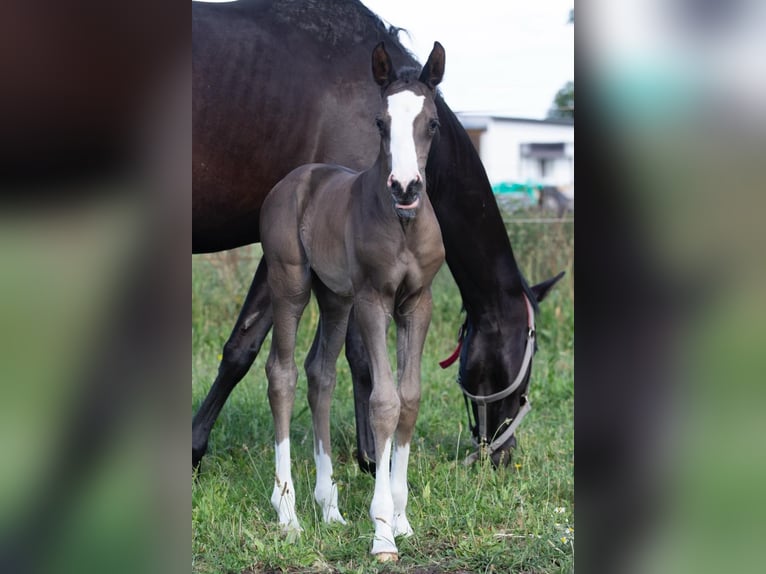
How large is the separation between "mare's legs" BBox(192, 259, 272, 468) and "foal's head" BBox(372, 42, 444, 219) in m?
1.57

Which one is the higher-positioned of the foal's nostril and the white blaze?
the white blaze

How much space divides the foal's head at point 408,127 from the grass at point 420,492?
1.26 m

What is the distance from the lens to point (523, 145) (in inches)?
824

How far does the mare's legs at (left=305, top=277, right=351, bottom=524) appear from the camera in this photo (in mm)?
3689

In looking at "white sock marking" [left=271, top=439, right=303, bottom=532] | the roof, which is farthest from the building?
"white sock marking" [left=271, top=439, right=303, bottom=532]

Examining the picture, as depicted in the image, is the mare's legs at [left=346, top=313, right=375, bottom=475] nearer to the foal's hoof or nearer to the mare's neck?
the mare's neck

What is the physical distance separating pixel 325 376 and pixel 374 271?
0.70m

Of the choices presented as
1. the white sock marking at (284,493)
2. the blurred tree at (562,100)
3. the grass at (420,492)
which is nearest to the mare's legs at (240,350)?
the grass at (420,492)

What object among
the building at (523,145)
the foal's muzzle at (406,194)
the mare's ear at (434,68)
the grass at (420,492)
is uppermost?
the building at (523,145)

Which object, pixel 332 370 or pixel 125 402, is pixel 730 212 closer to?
pixel 125 402

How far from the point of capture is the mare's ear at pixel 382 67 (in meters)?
3.16

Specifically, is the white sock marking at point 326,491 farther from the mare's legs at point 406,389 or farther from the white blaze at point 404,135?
the white blaze at point 404,135

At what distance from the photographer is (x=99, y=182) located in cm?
171

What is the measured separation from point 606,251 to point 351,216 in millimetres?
1827
